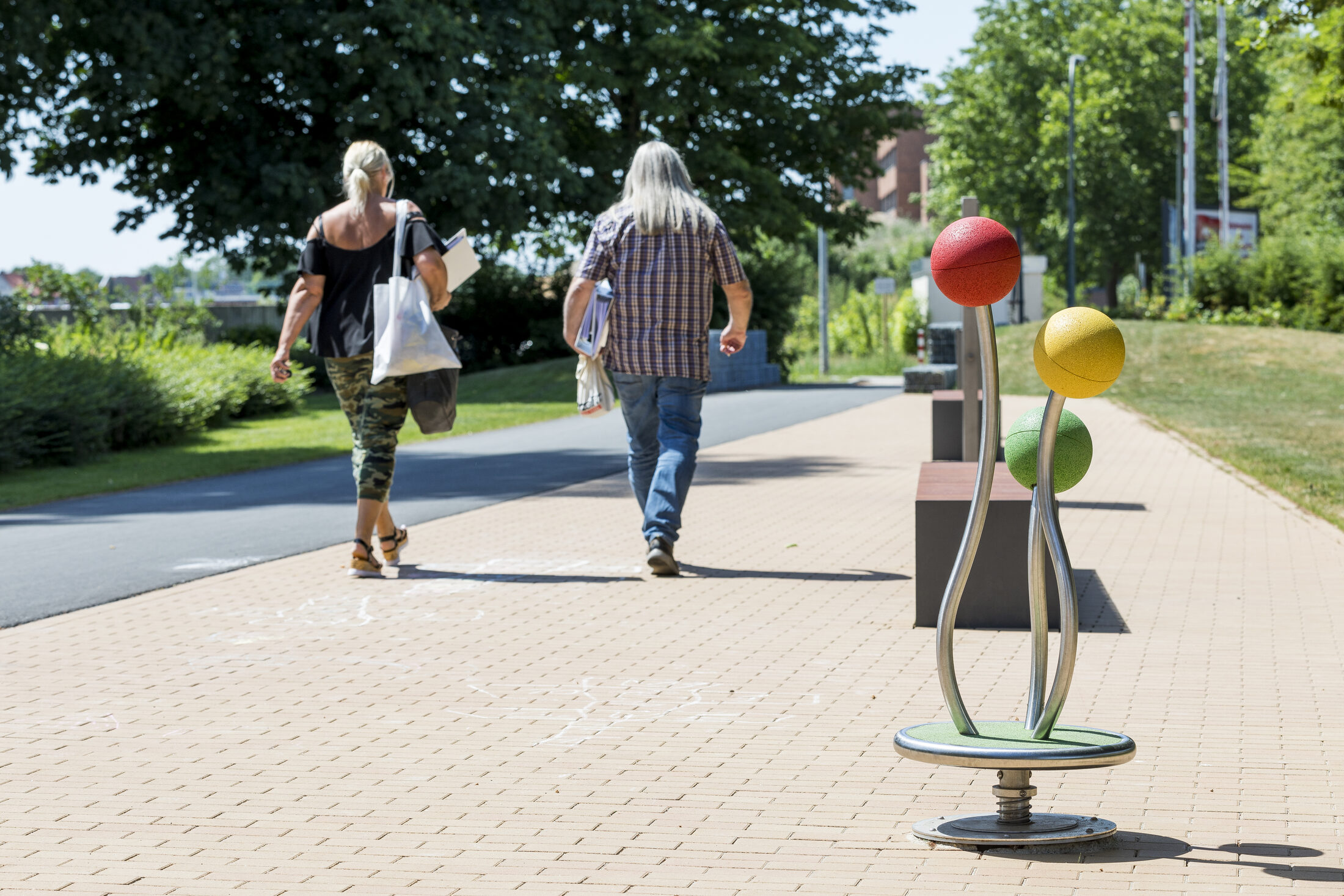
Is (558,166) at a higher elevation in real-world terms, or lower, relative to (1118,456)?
higher

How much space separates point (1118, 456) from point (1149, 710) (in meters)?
9.78

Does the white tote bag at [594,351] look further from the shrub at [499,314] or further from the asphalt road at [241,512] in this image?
the shrub at [499,314]

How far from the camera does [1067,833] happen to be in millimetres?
3438

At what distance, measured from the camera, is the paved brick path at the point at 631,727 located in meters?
3.39

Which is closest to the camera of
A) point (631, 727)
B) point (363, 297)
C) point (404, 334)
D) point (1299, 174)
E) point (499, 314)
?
point (631, 727)

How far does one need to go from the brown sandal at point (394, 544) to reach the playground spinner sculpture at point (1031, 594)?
4629mm

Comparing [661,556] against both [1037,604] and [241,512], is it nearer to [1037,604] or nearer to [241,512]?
[1037,604]

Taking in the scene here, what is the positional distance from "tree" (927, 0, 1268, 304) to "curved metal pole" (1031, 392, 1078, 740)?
184 ft

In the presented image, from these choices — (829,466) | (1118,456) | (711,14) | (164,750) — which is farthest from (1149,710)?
(711,14)

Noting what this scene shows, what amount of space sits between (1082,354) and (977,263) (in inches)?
12.5

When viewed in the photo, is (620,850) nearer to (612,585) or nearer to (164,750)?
(164,750)

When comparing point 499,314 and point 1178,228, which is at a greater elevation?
point 1178,228

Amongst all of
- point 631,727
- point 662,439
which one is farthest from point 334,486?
point 631,727

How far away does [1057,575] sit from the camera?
350 cm
